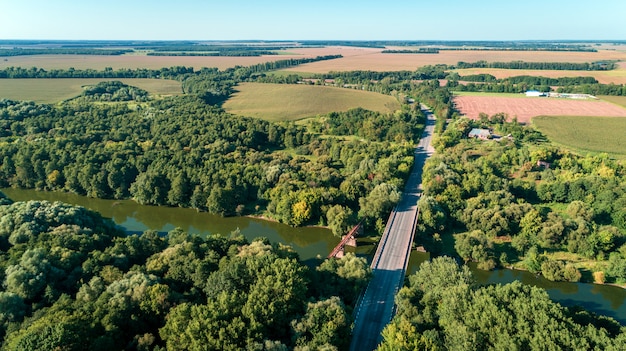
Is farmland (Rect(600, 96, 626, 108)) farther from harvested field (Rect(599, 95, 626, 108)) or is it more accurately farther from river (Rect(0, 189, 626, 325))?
river (Rect(0, 189, 626, 325))

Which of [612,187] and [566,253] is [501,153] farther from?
[566,253]

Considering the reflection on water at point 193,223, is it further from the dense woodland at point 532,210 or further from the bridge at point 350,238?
the dense woodland at point 532,210

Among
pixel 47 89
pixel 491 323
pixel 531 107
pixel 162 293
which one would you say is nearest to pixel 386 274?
pixel 491 323

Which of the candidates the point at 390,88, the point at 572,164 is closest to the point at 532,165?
the point at 572,164

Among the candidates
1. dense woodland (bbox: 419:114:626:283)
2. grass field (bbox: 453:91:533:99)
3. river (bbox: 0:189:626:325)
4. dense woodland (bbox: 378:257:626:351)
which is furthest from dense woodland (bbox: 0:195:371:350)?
grass field (bbox: 453:91:533:99)

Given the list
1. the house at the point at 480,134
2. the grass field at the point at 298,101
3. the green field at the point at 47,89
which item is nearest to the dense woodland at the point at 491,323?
the house at the point at 480,134
